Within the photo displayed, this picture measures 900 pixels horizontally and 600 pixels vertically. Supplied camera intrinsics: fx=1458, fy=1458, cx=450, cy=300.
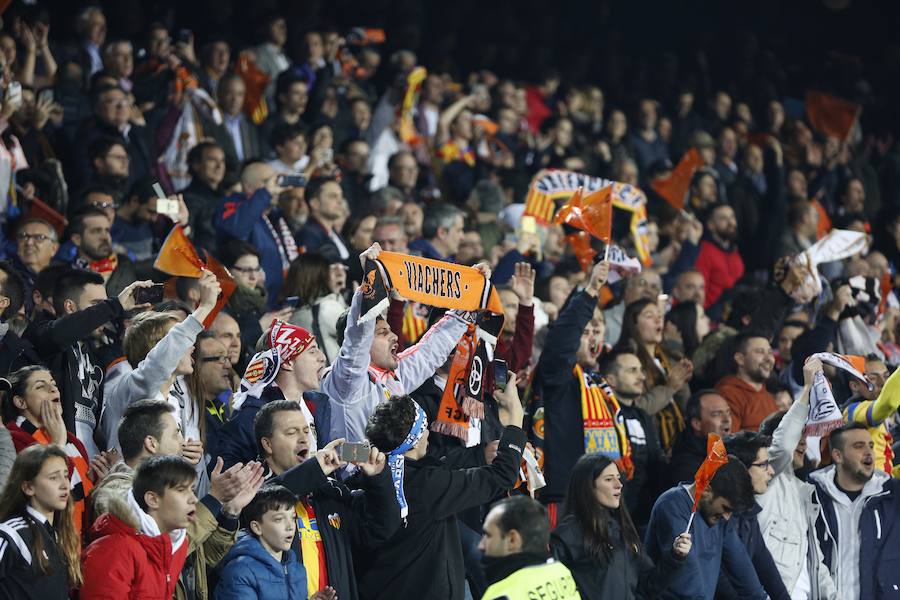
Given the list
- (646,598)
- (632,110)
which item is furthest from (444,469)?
(632,110)

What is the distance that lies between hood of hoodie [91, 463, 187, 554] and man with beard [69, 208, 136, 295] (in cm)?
287

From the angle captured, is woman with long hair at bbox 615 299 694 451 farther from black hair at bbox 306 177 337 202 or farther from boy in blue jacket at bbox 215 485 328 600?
boy in blue jacket at bbox 215 485 328 600

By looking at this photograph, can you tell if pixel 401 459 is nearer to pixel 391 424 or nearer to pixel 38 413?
pixel 391 424

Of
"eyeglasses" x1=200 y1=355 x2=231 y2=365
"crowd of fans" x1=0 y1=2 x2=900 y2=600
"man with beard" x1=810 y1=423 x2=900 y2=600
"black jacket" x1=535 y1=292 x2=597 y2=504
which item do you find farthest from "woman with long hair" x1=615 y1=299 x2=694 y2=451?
"eyeglasses" x1=200 y1=355 x2=231 y2=365

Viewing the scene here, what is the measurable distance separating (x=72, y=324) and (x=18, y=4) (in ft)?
19.0

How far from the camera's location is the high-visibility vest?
15.5 feet

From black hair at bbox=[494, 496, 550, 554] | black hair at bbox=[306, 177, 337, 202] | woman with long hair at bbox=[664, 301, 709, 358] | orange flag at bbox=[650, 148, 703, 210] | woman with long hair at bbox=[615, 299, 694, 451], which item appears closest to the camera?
black hair at bbox=[494, 496, 550, 554]

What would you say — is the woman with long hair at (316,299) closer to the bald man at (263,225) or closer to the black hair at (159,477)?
the bald man at (263,225)

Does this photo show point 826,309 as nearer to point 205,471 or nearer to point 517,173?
point 517,173

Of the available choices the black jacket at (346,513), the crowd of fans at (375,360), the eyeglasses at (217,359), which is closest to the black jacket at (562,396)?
the crowd of fans at (375,360)

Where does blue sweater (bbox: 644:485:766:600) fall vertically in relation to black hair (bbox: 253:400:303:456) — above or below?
below

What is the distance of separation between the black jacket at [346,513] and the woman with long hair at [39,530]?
885mm

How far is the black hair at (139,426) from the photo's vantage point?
564cm

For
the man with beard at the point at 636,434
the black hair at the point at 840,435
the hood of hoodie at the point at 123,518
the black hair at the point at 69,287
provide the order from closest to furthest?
the hood of hoodie at the point at 123,518, the black hair at the point at 69,287, the black hair at the point at 840,435, the man with beard at the point at 636,434
